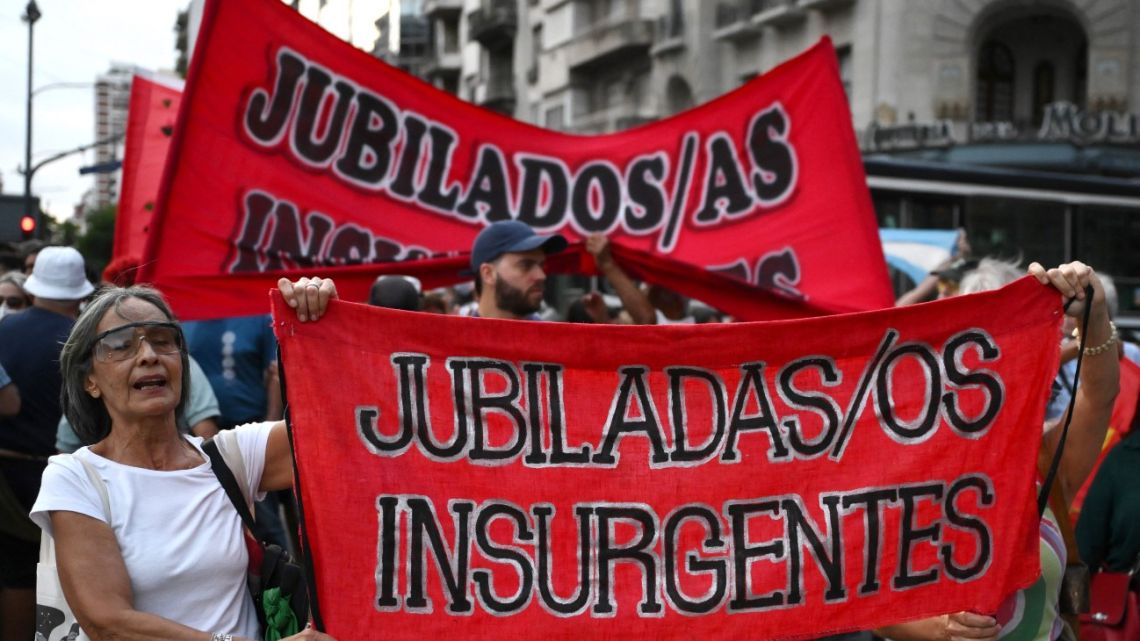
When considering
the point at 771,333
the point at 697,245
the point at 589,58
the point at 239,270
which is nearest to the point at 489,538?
the point at 771,333

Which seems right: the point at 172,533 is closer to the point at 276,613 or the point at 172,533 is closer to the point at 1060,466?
the point at 276,613

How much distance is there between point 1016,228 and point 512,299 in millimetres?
10717

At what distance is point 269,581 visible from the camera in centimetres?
299

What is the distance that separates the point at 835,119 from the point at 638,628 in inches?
163

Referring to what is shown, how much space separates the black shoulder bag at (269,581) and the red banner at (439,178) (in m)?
2.75

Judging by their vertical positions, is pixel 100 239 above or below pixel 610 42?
below

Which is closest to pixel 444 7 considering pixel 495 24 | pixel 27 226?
pixel 495 24

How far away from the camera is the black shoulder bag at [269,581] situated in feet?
9.67

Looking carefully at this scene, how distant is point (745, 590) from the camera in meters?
3.19

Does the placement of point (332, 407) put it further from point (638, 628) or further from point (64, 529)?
point (638, 628)

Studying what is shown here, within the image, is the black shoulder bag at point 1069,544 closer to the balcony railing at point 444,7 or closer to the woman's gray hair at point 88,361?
the woman's gray hair at point 88,361

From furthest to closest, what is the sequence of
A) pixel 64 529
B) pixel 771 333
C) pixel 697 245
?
pixel 697 245 → pixel 771 333 → pixel 64 529

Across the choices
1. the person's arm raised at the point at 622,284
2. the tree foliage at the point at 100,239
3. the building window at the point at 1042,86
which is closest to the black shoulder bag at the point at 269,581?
the person's arm raised at the point at 622,284

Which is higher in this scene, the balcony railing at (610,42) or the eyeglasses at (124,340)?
the balcony railing at (610,42)
